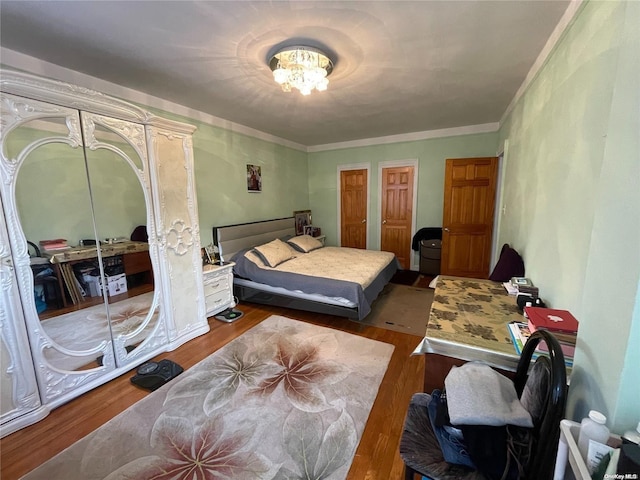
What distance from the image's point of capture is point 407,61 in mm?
2148

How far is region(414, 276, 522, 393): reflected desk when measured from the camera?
1.35m

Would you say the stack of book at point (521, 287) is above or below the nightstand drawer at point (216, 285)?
above

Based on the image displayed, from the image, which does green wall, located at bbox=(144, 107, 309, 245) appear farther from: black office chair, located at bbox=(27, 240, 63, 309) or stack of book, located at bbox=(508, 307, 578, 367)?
stack of book, located at bbox=(508, 307, 578, 367)

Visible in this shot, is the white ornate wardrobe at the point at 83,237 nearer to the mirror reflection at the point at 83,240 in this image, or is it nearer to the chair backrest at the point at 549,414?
the mirror reflection at the point at 83,240

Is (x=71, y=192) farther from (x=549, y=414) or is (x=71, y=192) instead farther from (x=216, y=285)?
(x=549, y=414)

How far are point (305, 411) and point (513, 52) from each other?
3.12 meters

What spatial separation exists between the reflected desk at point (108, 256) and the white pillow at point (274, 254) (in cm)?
141

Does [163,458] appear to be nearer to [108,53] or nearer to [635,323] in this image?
[635,323]

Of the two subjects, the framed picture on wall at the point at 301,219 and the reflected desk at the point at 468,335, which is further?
the framed picture on wall at the point at 301,219

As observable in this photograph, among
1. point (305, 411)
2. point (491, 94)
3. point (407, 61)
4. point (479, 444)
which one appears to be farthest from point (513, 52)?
point (305, 411)

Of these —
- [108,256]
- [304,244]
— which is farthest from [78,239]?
[304,244]

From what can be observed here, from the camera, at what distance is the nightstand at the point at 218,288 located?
10.1 feet

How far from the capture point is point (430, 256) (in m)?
4.66

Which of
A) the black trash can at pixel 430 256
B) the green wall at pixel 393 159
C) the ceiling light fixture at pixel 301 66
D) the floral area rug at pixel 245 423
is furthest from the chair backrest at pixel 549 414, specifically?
the green wall at pixel 393 159
